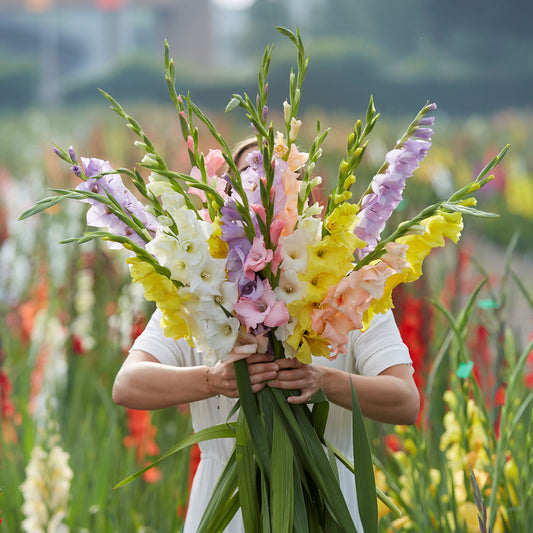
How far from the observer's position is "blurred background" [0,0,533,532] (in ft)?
7.48

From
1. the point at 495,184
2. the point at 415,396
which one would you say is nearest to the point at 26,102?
the point at 495,184

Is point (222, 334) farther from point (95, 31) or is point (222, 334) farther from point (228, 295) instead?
point (95, 31)

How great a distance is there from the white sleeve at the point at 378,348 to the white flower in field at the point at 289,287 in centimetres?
34

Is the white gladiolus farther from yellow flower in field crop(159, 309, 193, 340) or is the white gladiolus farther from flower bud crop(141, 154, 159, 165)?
flower bud crop(141, 154, 159, 165)

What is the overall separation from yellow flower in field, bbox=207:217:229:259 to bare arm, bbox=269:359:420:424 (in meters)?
0.19

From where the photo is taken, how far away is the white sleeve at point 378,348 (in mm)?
1340

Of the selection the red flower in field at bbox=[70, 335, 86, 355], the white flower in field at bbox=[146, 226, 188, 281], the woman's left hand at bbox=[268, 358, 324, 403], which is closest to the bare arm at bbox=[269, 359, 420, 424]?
the woman's left hand at bbox=[268, 358, 324, 403]

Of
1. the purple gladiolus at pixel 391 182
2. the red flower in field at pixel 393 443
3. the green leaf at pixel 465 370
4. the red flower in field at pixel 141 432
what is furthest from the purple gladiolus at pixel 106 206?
the red flower in field at pixel 393 443

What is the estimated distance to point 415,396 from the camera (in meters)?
1.31

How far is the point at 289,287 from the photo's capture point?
104 centimetres

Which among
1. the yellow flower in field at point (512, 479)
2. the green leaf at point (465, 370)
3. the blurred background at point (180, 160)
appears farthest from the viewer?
the blurred background at point (180, 160)

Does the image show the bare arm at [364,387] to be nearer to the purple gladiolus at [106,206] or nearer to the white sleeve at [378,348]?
the white sleeve at [378,348]

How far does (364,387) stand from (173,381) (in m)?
0.33

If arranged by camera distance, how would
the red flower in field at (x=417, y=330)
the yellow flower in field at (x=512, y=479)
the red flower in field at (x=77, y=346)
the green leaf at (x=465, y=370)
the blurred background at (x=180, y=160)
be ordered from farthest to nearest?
1. the red flower in field at (x=77, y=346)
2. the red flower in field at (x=417, y=330)
3. the blurred background at (x=180, y=160)
4. the yellow flower in field at (x=512, y=479)
5. the green leaf at (x=465, y=370)
